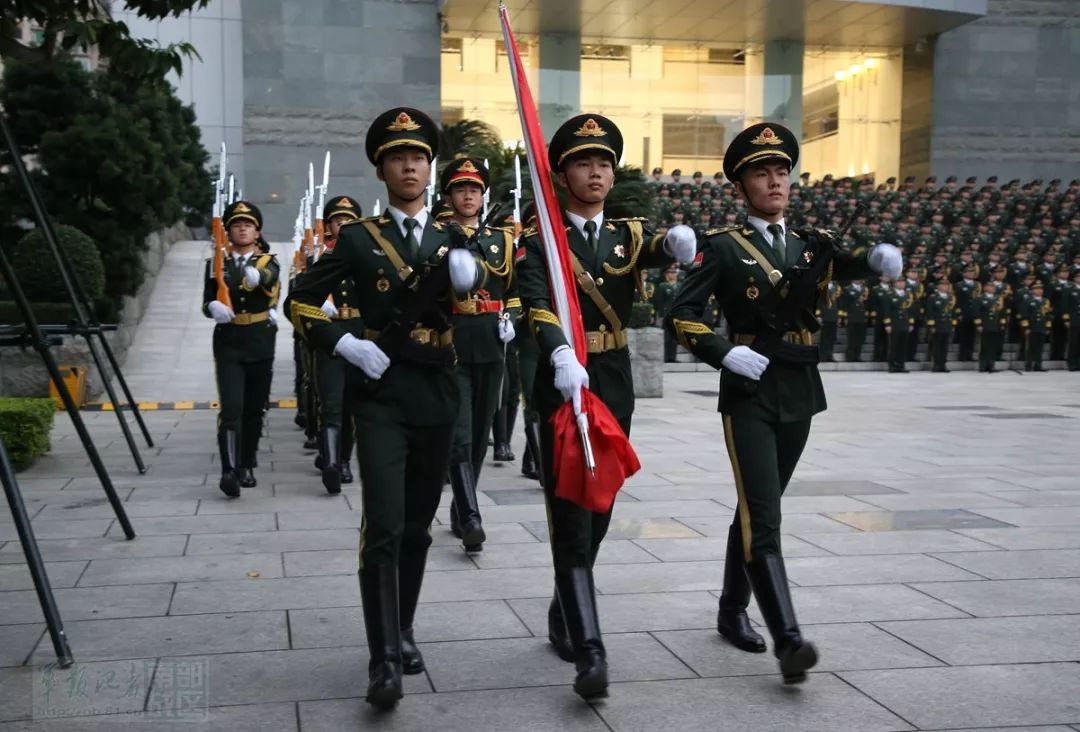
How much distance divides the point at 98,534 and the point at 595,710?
13.8 ft

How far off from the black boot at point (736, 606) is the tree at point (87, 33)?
3.99m

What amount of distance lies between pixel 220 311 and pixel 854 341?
658 inches

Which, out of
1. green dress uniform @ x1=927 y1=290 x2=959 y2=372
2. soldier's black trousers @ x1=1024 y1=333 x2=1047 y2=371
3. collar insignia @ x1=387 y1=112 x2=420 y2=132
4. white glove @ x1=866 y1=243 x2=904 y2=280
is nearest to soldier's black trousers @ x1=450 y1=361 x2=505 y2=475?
collar insignia @ x1=387 y1=112 x2=420 y2=132

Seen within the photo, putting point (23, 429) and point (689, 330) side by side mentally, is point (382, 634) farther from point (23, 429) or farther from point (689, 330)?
point (23, 429)

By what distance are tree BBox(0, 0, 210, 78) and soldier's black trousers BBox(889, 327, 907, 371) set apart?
17.9 m

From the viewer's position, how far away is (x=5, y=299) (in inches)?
628

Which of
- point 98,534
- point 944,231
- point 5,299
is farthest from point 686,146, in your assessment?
point 98,534

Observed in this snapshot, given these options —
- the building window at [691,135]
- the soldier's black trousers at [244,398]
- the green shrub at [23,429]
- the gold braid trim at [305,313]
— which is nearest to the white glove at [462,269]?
the gold braid trim at [305,313]

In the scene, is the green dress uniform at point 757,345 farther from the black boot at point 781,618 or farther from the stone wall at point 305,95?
the stone wall at point 305,95

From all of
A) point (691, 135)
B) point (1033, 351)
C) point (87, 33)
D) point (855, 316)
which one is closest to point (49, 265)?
point (87, 33)

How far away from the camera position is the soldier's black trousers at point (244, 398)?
354 inches

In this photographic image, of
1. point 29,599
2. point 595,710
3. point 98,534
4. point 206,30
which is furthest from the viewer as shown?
point 206,30

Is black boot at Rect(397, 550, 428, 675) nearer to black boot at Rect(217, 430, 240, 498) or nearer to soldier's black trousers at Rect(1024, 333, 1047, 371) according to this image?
black boot at Rect(217, 430, 240, 498)

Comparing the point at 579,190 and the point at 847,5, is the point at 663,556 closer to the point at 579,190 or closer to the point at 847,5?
the point at 579,190
